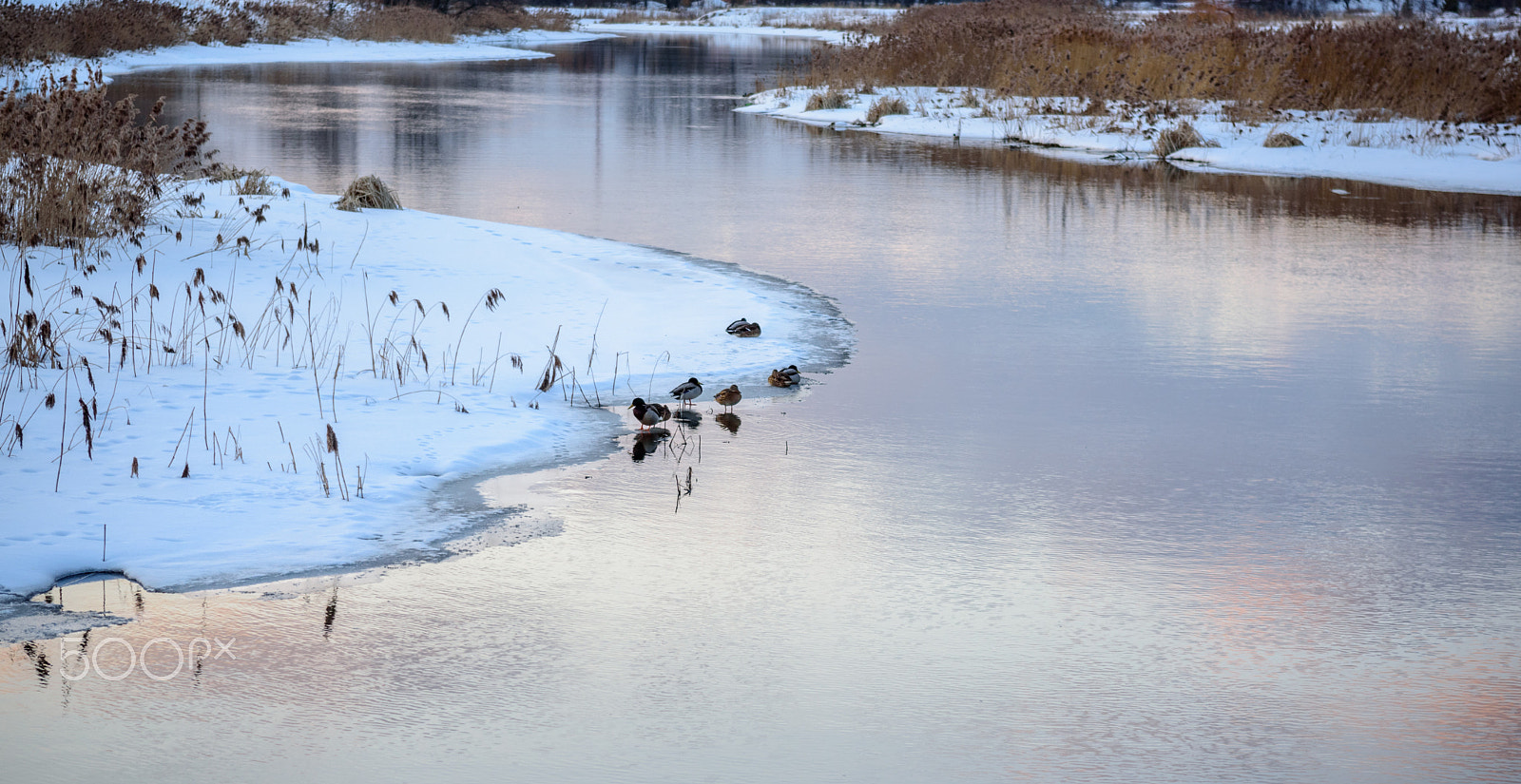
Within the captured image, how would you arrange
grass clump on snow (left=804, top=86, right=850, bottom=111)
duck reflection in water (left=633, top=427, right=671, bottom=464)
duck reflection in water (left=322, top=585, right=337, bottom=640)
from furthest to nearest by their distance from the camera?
grass clump on snow (left=804, top=86, right=850, bottom=111)
duck reflection in water (left=633, top=427, right=671, bottom=464)
duck reflection in water (left=322, top=585, right=337, bottom=640)

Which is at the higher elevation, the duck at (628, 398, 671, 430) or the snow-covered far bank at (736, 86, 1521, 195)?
the snow-covered far bank at (736, 86, 1521, 195)

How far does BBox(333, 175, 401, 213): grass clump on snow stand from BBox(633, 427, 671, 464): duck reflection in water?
6.99 metres

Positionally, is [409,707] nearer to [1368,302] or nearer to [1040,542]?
[1040,542]

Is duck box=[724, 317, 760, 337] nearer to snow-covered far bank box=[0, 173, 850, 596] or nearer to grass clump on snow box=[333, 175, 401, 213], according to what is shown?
snow-covered far bank box=[0, 173, 850, 596]

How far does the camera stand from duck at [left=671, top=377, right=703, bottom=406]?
26.6ft

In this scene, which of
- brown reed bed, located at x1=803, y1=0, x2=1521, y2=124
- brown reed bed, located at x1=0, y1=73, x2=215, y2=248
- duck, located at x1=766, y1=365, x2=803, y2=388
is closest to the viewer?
duck, located at x1=766, y1=365, x2=803, y2=388

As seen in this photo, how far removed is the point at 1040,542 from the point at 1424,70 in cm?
2214

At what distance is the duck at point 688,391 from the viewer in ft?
→ 26.6

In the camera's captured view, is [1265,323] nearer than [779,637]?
No

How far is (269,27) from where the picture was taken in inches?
2200

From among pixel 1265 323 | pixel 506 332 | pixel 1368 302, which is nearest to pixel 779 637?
pixel 506 332

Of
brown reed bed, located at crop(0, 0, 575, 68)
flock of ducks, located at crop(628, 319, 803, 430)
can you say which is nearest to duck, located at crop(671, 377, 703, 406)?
flock of ducks, located at crop(628, 319, 803, 430)

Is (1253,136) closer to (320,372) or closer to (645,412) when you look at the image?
(645,412)

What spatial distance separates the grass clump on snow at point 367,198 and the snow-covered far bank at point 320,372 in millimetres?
272
